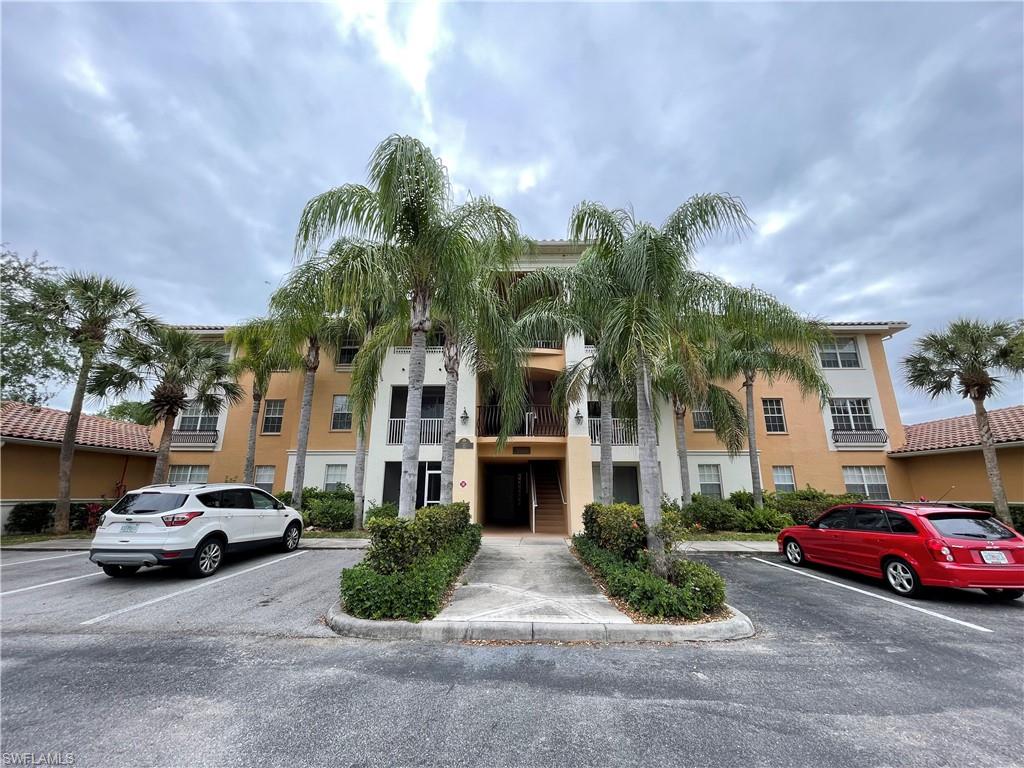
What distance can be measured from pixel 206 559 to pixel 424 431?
9189mm

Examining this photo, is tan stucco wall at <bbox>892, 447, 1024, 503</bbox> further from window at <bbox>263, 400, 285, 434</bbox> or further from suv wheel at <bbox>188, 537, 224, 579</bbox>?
window at <bbox>263, 400, 285, 434</bbox>

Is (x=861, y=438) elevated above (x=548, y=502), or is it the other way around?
(x=861, y=438)

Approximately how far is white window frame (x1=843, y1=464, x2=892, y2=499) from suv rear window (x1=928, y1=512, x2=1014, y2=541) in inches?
499

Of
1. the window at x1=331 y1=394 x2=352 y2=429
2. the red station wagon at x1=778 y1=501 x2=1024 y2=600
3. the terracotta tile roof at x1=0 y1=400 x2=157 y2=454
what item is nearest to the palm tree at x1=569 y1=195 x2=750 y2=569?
the red station wagon at x1=778 y1=501 x2=1024 y2=600

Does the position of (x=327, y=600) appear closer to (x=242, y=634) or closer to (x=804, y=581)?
(x=242, y=634)

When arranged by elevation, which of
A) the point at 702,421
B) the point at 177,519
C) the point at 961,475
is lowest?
the point at 177,519

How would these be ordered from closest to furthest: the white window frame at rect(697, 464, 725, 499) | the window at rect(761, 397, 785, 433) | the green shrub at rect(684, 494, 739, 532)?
the green shrub at rect(684, 494, 739, 532) → the white window frame at rect(697, 464, 725, 499) → the window at rect(761, 397, 785, 433)

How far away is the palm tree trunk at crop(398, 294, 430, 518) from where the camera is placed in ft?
22.3

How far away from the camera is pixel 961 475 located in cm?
1622

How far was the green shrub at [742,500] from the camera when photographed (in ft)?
52.5

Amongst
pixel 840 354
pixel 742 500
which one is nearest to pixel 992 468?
pixel 742 500

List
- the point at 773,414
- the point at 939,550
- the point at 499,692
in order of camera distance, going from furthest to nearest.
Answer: the point at 773,414 < the point at 939,550 < the point at 499,692

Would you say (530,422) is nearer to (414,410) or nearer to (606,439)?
(606,439)

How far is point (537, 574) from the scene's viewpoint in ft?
27.3
